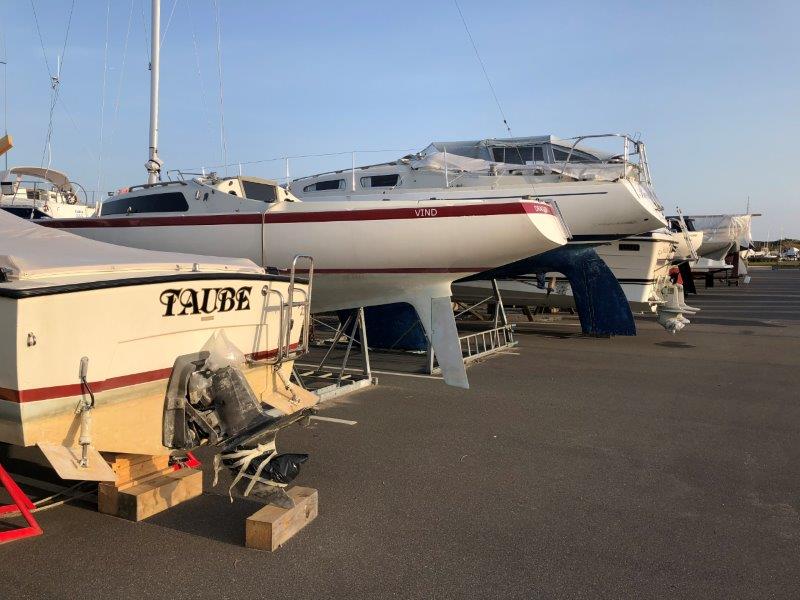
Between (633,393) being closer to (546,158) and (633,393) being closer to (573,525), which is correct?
(573,525)

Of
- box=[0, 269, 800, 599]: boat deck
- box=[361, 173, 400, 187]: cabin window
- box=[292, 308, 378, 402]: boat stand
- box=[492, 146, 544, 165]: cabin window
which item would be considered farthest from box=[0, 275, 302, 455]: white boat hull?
box=[492, 146, 544, 165]: cabin window

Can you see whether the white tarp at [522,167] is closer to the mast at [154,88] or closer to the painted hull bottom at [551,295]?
the painted hull bottom at [551,295]

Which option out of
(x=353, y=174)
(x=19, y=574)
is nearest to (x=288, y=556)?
(x=19, y=574)

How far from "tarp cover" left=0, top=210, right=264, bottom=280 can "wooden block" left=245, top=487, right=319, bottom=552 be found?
163cm

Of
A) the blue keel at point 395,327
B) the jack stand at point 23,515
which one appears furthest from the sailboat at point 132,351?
the blue keel at point 395,327

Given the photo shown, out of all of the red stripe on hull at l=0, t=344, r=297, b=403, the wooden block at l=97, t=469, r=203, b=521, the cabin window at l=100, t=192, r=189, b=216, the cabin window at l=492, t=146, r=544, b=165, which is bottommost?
the wooden block at l=97, t=469, r=203, b=521

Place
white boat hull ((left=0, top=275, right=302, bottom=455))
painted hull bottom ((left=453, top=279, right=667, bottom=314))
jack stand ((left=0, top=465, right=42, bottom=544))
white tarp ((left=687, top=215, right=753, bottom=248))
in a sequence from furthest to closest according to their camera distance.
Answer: white tarp ((left=687, top=215, right=753, bottom=248)) < painted hull bottom ((left=453, top=279, right=667, bottom=314)) < jack stand ((left=0, top=465, right=42, bottom=544)) < white boat hull ((left=0, top=275, right=302, bottom=455))

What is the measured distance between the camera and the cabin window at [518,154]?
1349 cm

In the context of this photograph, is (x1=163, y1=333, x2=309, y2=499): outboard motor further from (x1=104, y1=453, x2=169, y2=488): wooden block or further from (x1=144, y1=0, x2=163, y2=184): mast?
(x1=144, y1=0, x2=163, y2=184): mast

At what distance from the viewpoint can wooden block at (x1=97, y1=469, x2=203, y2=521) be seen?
12.8 feet

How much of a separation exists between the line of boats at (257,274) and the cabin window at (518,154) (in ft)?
0.10

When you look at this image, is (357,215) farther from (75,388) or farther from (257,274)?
(75,388)

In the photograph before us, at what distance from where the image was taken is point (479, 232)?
703 cm

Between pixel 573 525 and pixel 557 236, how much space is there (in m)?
4.17
